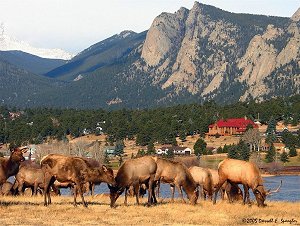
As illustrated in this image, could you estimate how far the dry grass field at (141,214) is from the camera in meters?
25.8

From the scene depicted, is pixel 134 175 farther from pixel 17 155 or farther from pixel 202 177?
pixel 202 177

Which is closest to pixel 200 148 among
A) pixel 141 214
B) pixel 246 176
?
pixel 246 176

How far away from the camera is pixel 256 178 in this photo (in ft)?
103

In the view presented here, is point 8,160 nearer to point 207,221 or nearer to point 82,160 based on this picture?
point 82,160

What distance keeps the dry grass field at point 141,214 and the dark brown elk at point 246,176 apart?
2.45ft

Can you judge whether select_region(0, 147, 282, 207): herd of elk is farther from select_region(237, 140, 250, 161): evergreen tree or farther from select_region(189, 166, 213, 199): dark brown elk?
select_region(237, 140, 250, 161): evergreen tree

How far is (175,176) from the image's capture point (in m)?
32.1

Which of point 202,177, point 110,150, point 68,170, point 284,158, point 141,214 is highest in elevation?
point 68,170

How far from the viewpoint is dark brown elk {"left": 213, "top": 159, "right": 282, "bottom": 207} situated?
3142 centimetres

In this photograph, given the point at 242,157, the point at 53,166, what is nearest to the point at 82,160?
the point at 53,166

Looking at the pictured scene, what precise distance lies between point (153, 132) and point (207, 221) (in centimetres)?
17289

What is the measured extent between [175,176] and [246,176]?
11.8 ft

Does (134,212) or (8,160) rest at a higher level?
(8,160)

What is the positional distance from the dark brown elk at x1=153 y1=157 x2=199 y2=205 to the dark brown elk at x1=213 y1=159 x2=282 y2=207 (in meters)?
1.76
